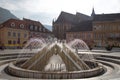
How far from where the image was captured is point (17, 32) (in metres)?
55.8

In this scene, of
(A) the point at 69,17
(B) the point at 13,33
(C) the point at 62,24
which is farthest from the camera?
(A) the point at 69,17

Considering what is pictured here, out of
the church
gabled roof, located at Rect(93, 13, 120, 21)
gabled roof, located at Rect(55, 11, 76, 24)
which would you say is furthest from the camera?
gabled roof, located at Rect(55, 11, 76, 24)

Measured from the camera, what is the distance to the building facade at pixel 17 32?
52000 millimetres

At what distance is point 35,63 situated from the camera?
639 inches

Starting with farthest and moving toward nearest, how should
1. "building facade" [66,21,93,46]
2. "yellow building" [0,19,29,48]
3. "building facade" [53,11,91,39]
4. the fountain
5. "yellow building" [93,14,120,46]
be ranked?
"building facade" [53,11,91,39] → "building facade" [66,21,93,46] → "yellow building" [93,14,120,46] → "yellow building" [0,19,29,48] → the fountain

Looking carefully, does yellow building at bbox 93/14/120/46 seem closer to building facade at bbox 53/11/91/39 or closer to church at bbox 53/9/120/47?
church at bbox 53/9/120/47

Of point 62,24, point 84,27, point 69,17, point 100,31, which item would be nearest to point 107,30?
point 100,31

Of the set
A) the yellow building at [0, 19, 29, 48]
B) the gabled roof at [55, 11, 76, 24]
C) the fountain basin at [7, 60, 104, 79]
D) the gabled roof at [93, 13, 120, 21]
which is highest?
the gabled roof at [55, 11, 76, 24]

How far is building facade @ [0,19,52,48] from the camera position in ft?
171

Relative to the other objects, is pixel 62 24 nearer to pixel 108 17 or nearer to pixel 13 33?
pixel 108 17

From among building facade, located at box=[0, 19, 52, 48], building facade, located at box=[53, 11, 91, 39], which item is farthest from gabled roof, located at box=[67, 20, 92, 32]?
building facade, located at box=[0, 19, 52, 48]

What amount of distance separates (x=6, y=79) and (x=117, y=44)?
5326cm

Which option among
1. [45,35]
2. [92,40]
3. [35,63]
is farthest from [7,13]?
[35,63]

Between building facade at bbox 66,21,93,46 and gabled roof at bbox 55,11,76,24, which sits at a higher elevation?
gabled roof at bbox 55,11,76,24
